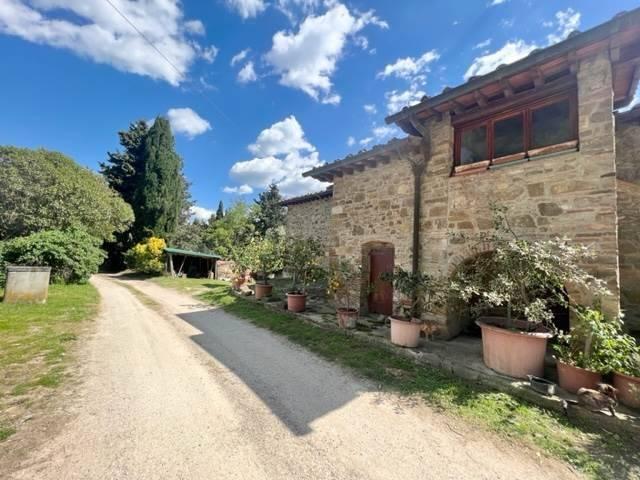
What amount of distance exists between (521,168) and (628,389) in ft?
11.8

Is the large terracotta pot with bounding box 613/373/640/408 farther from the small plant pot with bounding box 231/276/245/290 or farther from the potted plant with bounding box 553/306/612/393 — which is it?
the small plant pot with bounding box 231/276/245/290

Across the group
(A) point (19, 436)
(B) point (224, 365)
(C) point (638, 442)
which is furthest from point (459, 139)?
(A) point (19, 436)

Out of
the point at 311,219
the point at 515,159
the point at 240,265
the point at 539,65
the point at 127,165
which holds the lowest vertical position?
the point at 240,265

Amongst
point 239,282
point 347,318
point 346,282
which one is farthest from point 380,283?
point 239,282

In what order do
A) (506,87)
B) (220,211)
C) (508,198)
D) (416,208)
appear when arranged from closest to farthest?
(506,87) → (508,198) → (416,208) → (220,211)

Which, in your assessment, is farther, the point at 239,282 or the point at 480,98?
the point at 239,282

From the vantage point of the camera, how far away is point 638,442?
8.48ft

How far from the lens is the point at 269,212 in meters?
28.3

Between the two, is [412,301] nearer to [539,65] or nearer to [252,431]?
[252,431]

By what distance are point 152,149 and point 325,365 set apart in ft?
94.0

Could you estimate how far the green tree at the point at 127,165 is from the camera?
26.5 meters

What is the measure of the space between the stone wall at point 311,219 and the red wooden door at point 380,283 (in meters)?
4.82

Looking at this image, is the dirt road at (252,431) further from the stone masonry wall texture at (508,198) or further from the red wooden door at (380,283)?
the red wooden door at (380,283)

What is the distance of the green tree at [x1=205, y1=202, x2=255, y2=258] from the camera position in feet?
97.1
